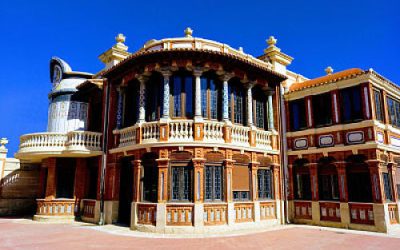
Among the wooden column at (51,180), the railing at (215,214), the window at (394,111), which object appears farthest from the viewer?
the wooden column at (51,180)

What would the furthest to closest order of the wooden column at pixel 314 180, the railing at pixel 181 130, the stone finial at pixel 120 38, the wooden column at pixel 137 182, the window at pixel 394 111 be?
the stone finial at pixel 120 38
the window at pixel 394 111
the wooden column at pixel 314 180
the wooden column at pixel 137 182
the railing at pixel 181 130

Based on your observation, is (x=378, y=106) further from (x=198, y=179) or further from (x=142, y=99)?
(x=142, y=99)

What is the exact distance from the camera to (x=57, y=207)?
16.9 m

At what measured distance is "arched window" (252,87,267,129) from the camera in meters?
16.5

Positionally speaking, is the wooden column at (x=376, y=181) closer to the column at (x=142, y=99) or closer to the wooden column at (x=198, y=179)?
the wooden column at (x=198, y=179)

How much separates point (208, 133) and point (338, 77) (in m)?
7.81

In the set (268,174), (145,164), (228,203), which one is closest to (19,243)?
(145,164)

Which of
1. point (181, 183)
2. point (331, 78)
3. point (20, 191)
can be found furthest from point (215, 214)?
point (20, 191)

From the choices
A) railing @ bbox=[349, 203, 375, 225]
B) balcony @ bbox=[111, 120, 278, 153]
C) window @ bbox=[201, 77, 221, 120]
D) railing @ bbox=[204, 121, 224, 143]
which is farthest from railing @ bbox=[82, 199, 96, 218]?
railing @ bbox=[349, 203, 375, 225]

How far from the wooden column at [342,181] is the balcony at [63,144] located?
12028mm

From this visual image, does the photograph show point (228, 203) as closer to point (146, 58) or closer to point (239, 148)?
point (239, 148)

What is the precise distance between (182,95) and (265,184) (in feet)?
20.0

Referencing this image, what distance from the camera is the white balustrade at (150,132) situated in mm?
13859

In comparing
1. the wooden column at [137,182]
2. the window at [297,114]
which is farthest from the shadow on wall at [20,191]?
the window at [297,114]
